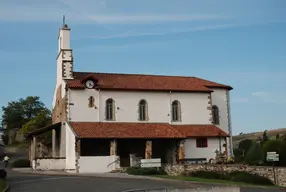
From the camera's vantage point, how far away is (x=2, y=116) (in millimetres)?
82875

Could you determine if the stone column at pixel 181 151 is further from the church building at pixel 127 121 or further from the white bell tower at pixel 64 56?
the white bell tower at pixel 64 56

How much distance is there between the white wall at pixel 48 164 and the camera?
35969 mm

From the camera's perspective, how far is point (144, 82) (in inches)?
1585

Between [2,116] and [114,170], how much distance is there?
55821mm

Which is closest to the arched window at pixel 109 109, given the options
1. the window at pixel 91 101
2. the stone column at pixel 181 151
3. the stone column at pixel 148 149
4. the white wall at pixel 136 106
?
the white wall at pixel 136 106

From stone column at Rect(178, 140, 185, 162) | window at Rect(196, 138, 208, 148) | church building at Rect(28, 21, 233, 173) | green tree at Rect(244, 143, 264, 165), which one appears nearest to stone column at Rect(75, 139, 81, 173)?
church building at Rect(28, 21, 233, 173)

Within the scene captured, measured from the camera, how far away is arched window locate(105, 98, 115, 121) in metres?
37.4

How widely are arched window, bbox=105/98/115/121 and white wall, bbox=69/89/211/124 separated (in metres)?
0.31

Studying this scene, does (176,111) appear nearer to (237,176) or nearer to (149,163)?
(149,163)

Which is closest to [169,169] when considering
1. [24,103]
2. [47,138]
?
[47,138]

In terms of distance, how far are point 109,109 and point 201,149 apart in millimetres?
9217

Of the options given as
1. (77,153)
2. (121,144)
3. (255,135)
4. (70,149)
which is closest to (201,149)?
(121,144)

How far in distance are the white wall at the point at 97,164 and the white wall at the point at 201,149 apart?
24.8ft

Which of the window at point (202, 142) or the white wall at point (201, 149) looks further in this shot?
the window at point (202, 142)
